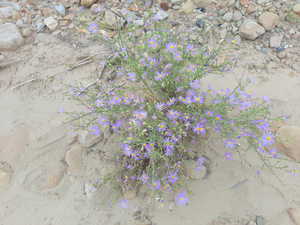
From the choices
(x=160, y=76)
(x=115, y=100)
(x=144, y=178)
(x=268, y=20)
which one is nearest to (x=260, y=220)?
(x=144, y=178)

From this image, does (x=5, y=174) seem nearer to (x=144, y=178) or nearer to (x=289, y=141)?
(x=144, y=178)

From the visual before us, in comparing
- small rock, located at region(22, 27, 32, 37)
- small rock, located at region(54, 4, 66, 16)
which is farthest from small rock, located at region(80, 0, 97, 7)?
small rock, located at region(22, 27, 32, 37)

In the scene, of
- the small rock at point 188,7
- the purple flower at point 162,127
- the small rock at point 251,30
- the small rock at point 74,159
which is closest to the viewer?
the purple flower at point 162,127

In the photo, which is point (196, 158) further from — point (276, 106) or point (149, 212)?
point (276, 106)

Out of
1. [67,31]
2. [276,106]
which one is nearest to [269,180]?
[276,106]

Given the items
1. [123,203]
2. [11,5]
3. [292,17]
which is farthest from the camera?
[11,5]

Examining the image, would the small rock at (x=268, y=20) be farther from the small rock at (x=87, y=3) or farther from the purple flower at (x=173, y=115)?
the small rock at (x=87, y=3)

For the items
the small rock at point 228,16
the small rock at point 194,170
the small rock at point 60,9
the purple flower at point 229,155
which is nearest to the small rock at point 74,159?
the small rock at point 194,170
